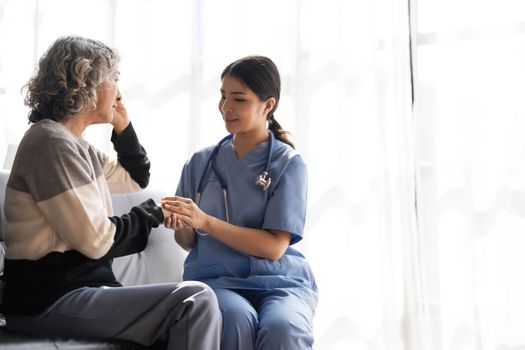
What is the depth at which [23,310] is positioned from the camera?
1521 mm

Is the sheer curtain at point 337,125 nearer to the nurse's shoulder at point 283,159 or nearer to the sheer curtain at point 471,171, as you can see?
the sheer curtain at point 471,171

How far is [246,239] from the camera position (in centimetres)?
181

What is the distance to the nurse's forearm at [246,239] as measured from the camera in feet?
5.92

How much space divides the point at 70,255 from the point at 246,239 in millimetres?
467

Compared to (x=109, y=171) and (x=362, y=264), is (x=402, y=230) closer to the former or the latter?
(x=362, y=264)

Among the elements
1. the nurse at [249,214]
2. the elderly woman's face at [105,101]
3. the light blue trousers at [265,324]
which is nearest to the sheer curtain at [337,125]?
the nurse at [249,214]

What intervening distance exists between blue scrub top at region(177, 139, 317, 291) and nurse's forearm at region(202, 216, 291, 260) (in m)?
0.03

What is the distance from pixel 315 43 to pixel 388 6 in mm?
304

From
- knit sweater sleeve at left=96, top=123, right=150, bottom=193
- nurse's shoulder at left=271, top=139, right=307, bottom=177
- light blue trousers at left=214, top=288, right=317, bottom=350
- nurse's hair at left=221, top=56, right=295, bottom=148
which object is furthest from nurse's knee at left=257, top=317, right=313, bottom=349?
nurse's hair at left=221, top=56, right=295, bottom=148

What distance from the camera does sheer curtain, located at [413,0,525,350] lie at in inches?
95.1

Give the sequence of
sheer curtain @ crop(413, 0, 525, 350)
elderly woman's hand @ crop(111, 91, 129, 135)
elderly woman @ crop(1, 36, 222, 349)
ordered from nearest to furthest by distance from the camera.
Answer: elderly woman @ crop(1, 36, 222, 349)
elderly woman's hand @ crop(111, 91, 129, 135)
sheer curtain @ crop(413, 0, 525, 350)

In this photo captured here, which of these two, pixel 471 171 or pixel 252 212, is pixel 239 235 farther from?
pixel 471 171

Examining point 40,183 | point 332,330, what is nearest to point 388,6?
point 332,330

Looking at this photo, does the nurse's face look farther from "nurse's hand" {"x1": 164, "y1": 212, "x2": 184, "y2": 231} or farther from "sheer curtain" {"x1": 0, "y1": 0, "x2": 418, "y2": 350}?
"sheer curtain" {"x1": 0, "y1": 0, "x2": 418, "y2": 350}
